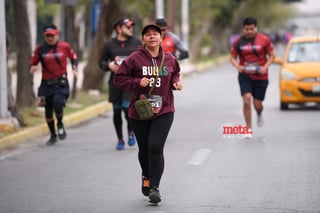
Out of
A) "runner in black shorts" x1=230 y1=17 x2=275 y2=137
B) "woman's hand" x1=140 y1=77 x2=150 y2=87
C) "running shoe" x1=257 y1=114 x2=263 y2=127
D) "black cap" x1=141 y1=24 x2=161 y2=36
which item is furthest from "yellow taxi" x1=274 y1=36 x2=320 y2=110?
"woman's hand" x1=140 y1=77 x2=150 y2=87

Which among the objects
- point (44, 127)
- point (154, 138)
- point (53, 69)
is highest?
point (53, 69)

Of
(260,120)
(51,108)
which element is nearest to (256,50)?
(260,120)

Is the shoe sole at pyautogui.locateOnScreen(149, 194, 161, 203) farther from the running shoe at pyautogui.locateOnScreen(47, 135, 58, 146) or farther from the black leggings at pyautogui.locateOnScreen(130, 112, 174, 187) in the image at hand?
the running shoe at pyautogui.locateOnScreen(47, 135, 58, 146)

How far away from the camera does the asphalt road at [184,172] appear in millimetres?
8695

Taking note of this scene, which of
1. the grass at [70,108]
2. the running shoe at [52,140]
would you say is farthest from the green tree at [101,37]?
the running shoe at [52,140]

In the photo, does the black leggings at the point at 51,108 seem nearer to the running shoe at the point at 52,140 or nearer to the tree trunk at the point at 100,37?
the running shoe at the point at 52,140

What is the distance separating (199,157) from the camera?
12195 millimetres

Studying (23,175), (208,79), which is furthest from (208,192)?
(208,79)

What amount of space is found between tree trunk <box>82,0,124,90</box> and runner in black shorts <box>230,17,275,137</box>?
931 cm

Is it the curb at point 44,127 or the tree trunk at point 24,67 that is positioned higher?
the tree trunk at point 24,67

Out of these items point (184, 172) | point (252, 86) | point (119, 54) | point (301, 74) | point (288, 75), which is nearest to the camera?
point (184, 172)

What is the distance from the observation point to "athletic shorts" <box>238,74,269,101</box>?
14445 millimetres

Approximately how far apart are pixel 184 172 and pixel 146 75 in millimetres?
2358

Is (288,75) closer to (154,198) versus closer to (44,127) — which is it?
(44,127)
